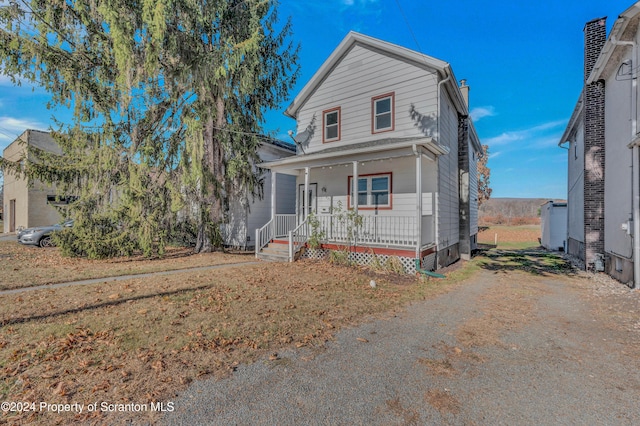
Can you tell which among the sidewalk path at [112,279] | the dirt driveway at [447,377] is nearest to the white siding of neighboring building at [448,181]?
the dirt driveway at [447,377]

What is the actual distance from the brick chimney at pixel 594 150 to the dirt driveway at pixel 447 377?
577 centimetres

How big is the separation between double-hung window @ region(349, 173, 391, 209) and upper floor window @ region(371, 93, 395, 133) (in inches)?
74.0

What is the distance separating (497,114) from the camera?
23578 mm

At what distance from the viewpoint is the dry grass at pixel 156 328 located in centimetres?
296

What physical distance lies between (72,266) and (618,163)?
17.1m

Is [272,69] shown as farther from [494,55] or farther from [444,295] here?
[444,295]

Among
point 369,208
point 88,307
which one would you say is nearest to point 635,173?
point 369,208

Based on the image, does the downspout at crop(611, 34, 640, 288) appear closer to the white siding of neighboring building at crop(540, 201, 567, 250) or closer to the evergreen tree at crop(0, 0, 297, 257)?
the evergreen tree at crop(0, 0, 297, 257)

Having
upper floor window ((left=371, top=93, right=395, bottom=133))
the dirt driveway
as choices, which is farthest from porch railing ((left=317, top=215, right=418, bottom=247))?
the dirt driveway

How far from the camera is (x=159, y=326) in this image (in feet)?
15.0

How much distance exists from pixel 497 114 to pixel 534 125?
13.5 ft

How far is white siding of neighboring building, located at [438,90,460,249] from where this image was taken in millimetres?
10852

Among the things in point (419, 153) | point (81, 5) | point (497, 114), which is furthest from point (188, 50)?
point (497, 114)

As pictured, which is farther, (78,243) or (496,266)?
(496,266)
